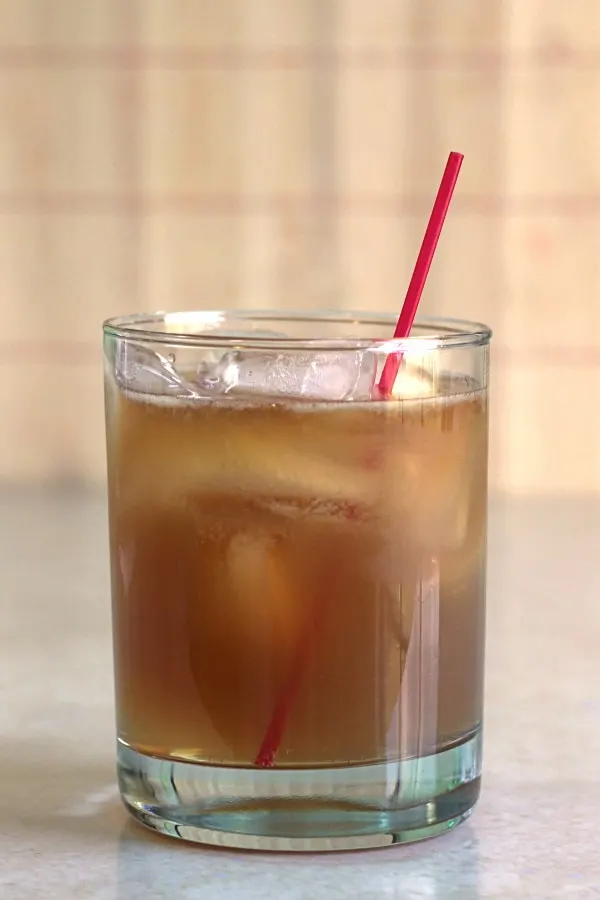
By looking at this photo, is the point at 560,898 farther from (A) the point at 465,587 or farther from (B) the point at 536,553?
(B) the point at 536,553

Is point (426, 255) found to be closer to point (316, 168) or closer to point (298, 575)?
point (298, 575)

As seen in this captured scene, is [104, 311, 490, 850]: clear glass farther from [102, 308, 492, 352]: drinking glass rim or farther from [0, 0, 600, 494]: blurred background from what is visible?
[0, 0, 600, 494]: blurred background

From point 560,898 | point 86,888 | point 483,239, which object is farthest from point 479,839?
point 483,239

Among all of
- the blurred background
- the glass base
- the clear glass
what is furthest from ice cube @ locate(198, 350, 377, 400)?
the blurred background

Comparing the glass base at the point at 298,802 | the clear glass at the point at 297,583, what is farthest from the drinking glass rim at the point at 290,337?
the glass base at the point at 298,802

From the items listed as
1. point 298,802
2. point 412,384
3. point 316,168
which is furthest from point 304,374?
point 316,168

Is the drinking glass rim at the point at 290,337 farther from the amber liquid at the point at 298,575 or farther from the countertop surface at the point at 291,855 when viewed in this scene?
the countertop surface at the point at 291,855
